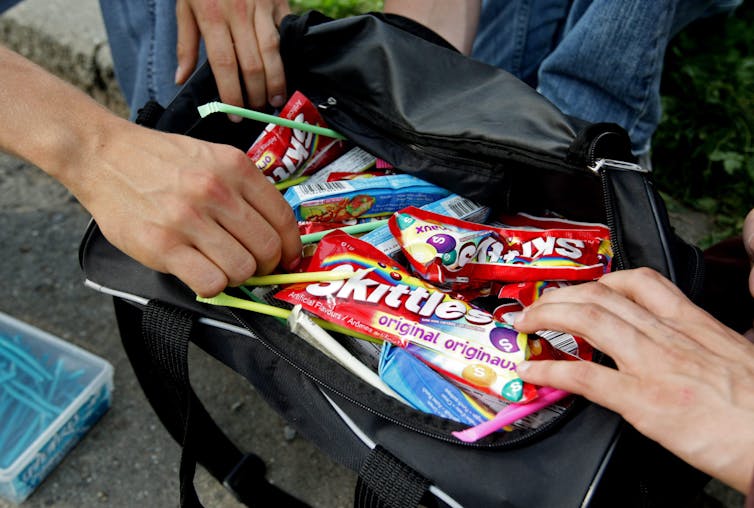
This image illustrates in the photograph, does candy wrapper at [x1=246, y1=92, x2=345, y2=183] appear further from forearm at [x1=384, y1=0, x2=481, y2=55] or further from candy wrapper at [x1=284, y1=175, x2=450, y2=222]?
forearm at [x1=384, y1=0, x2=481, y2=55]

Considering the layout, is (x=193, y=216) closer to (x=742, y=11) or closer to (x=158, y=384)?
(x=158, y=384)

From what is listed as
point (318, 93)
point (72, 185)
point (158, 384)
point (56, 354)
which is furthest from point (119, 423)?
point (318, 93)

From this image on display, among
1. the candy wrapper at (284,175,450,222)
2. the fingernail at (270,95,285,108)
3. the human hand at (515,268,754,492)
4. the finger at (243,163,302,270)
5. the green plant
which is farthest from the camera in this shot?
the green plant

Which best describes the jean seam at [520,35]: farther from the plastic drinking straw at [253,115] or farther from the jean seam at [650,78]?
the plastic drinking straw at [253,115]

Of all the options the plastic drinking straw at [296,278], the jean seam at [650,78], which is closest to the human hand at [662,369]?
the plastic drinking straw at [296,278]

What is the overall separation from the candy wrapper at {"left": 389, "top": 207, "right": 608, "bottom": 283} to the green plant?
0.98 metres

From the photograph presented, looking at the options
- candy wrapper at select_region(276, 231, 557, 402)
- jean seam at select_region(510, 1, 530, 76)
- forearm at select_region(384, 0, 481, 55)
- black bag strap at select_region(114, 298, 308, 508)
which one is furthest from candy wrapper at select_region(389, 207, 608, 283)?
jean seam at select_region(510, 1, 530, 76)

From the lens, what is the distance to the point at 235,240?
91 centimetres

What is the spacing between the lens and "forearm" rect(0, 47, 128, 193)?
36.0 inches

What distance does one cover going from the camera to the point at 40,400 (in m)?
1.40

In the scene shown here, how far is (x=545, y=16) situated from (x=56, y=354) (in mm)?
1350

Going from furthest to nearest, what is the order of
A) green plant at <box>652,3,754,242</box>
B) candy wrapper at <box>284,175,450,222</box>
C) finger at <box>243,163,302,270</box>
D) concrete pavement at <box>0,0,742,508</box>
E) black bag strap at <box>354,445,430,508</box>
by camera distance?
green plant at <box>652,3,754,242</box>
concrete pavement at <box>0,0,742,508</box>
candy wrapper at <box>284,175,450,222</box>
finger at <box>243,163,302,270</box>
black bag strap at <box>354,445,430,508</box>

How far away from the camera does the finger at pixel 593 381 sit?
0.74m

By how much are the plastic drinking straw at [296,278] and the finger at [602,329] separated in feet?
0.93
